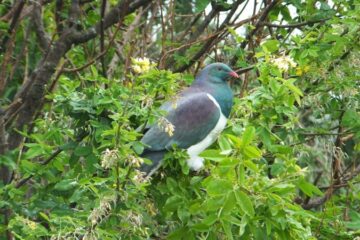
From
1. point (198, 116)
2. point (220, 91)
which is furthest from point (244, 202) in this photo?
point (220, 91)

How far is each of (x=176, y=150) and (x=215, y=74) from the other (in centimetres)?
108

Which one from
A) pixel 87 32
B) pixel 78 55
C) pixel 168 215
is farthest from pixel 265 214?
pixel 78 55

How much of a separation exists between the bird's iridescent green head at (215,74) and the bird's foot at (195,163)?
0.94 m

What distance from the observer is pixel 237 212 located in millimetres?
3592

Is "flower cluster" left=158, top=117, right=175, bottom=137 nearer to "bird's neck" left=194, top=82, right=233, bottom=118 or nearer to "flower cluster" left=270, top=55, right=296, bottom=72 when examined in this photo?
"flower cluster" left=270, top=55, right=296, bottom=72

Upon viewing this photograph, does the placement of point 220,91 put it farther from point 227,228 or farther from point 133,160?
point 133,160

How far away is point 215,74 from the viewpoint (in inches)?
200

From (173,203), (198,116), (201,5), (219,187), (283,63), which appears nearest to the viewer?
(219,187)

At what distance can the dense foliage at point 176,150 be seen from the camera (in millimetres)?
Answer: 3543

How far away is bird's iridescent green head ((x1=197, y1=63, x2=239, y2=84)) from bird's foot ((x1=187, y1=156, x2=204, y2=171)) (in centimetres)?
94

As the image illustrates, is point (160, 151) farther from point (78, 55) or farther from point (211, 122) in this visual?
point (78, 55)

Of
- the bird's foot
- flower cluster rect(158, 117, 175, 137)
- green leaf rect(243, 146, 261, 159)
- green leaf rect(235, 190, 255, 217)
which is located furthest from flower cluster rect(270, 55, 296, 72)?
green leaf rect(235, 190, 255, 217)

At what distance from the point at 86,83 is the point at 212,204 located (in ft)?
8.51

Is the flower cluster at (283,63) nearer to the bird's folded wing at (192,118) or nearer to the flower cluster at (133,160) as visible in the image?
the bird's folded wing at (192,118)
